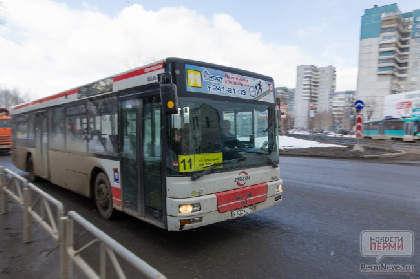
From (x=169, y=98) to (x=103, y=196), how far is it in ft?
9.78

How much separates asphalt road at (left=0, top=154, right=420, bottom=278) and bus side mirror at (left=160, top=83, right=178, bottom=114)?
2.06m

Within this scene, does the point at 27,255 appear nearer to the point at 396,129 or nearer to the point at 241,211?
the point at 241,211

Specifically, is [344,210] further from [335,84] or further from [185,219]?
[335,84]

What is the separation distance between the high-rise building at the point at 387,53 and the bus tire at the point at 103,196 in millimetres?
95948

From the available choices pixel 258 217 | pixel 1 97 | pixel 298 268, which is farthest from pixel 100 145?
pixel 1 97

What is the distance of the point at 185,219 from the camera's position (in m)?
3.90

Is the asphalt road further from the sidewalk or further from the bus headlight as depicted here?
the bus headlight

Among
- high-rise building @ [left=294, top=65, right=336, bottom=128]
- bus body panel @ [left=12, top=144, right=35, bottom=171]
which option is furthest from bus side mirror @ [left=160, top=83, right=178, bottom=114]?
high-rise building @ [left=294, top=65, right=336, bottom=128]

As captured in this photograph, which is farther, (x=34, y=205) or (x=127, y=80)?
(x=127, y=80)

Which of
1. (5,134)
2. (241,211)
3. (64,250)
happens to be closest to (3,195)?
(64,250)

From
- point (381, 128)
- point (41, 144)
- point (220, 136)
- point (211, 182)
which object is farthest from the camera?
point (381, 128)

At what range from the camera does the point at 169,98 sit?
374 cm

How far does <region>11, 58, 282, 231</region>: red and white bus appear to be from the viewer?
3.99 m

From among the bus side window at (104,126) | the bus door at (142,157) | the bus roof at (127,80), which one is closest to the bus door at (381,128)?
the bus roof at (127,80)
